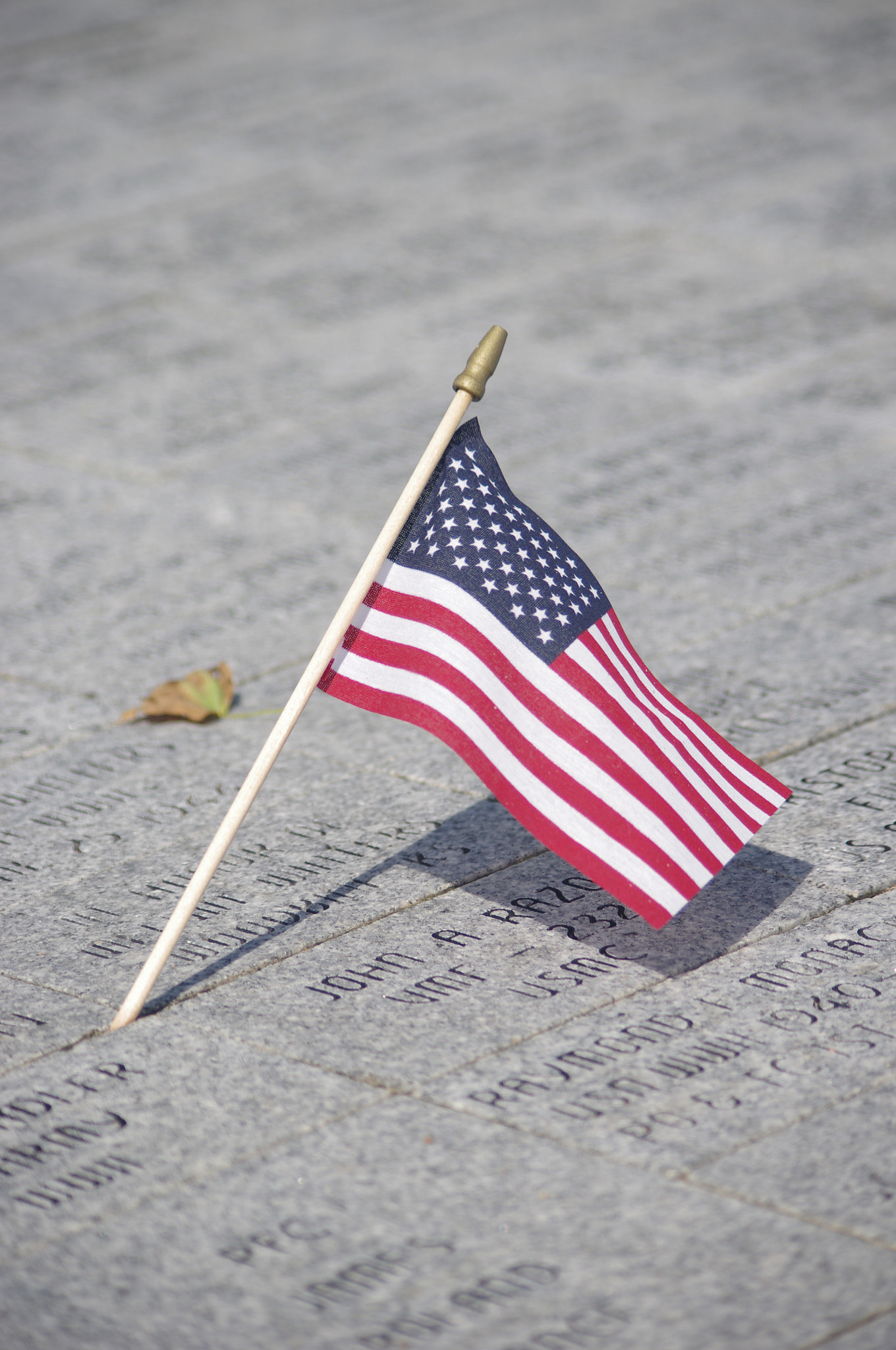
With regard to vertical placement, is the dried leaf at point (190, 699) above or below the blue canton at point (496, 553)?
below

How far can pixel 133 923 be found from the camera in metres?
5.16

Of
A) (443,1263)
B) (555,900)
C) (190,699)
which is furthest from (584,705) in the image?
(190,699)

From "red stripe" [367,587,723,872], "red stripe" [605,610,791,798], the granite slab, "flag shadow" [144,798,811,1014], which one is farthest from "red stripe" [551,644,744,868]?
the granite slab

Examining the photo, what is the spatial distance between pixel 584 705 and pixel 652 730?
0.22 meters

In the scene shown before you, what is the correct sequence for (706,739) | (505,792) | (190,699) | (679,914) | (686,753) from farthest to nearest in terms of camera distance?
(190,699), (679,914), (706,739), (686,753), (505,792)

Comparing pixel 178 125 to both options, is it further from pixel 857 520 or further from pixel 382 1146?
pixel 382 1146

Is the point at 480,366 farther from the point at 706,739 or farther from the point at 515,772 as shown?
the point at 706,739

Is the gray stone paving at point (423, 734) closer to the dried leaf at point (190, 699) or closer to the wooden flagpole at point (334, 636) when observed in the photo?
the dried leaf at point (190, 699)

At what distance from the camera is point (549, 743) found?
4.54 meters

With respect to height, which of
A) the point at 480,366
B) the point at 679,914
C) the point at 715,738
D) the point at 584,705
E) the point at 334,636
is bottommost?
the point at 679,914

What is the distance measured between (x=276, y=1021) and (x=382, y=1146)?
0.70 metres

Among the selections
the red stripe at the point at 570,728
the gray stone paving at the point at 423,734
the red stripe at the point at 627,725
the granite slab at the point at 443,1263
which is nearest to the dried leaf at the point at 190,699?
the gray stone paving at the point at 423,734

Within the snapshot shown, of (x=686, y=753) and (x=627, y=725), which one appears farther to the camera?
(x=686, y=753)

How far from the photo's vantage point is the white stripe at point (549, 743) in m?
4.48
